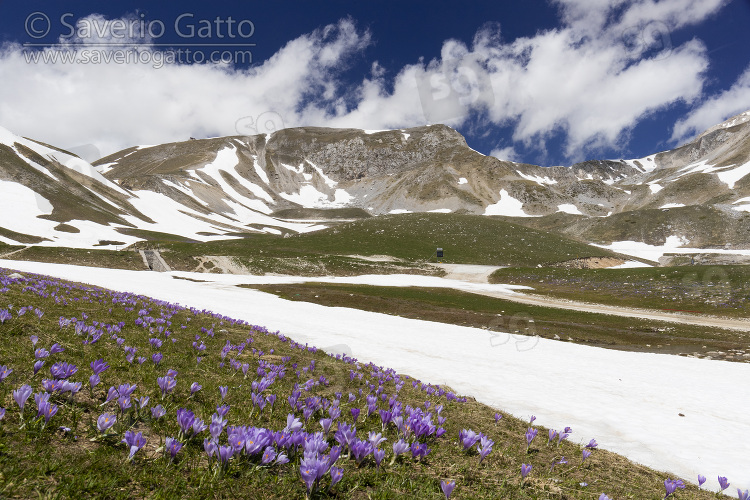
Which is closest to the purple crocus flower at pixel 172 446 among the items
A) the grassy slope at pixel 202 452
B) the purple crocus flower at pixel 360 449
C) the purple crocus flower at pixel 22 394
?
the grassy slope at pixel 202 452

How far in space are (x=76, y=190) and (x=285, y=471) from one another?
161 m

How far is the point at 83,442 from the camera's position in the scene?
3561 mm

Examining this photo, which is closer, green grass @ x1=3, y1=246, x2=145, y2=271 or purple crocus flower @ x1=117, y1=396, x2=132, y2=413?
purple crocus flower @ x1=117, y1=396, x2=132, y2=413

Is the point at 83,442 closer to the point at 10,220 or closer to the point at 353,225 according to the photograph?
the point at 10,220

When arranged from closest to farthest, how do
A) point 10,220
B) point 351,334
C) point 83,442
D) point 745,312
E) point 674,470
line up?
1. point 83,442
2. point 674,470
3. point 351,334
4. point 745,312
5. point 10,220

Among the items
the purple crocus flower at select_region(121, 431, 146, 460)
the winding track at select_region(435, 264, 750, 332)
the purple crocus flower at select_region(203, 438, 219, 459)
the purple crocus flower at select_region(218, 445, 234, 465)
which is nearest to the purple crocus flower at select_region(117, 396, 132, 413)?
the purple crocus flower at select_region(121, 431, 146, 460)

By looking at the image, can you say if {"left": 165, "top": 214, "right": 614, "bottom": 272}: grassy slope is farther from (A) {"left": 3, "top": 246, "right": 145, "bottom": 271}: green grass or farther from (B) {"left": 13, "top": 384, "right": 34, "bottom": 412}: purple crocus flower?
(B) {"left": 13, "top": 384, "right": 34, "bottom": 412}: purple crocus flower

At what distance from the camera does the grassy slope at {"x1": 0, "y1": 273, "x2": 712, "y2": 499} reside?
3.09 meters

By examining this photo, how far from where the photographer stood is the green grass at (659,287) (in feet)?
148

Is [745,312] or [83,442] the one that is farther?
[745,312]

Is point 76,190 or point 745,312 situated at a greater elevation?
point 76,190

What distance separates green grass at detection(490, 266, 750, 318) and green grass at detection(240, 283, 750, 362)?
15396 mm

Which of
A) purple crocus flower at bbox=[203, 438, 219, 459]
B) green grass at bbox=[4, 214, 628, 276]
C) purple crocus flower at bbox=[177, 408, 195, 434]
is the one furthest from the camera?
green grass at bbox=[4, 214, 628, 276]

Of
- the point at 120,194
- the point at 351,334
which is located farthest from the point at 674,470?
the point at 120,194
